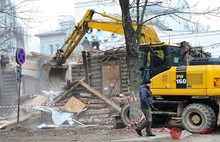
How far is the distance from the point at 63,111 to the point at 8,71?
21.9 feet

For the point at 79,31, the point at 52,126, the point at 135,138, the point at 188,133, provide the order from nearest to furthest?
the point at 135,138
the point at 188,133
the point at 52,126
the point at 79,31

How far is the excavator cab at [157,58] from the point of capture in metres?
13.8

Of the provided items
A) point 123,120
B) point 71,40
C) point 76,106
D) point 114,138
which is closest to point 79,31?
point 71,40

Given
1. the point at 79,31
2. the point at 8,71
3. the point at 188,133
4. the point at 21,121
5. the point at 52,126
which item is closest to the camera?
the point at 188,133

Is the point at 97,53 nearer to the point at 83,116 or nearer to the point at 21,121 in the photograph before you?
the point at 83,116

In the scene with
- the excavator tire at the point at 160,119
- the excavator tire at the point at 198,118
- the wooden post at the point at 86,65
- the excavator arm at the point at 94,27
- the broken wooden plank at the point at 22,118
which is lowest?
the broken wooden plank at the point at 22,118

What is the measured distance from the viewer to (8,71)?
2342cm

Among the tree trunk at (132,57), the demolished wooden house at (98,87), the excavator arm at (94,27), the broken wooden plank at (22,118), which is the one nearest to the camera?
the tree trunk at (132,57)

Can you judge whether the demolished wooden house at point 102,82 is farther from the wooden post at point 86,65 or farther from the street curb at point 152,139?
the street curb at point 152,139

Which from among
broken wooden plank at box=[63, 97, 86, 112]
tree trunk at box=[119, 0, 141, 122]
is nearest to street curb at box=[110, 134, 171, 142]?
tree trunk at box=[119, 0, 141, 122]

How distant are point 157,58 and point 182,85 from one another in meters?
1.43

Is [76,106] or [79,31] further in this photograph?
[79,31]

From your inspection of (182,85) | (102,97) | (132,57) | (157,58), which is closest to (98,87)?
(102,97)

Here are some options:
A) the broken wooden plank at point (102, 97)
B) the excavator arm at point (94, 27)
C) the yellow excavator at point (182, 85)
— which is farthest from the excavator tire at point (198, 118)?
the broken wooden plank at point (102, 97)
